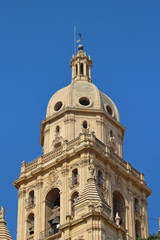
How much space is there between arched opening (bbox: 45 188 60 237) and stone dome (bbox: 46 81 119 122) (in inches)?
348

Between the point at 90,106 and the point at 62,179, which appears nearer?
the point at 62,179

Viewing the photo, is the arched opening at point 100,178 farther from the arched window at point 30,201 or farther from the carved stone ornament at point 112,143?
the arched window at point 30,201

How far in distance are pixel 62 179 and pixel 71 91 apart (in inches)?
431

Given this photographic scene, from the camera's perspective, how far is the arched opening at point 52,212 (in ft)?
234

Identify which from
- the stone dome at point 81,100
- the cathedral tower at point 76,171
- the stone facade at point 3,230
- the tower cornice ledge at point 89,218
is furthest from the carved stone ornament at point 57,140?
the tower cornice ledge at point 89,218

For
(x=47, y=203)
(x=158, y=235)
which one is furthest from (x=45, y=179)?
(x=158, y=235)

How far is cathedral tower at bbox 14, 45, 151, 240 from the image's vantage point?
235ft

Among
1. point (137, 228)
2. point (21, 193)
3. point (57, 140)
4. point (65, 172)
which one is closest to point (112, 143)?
point (57, 140)

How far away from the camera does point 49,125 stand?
79.7 meters

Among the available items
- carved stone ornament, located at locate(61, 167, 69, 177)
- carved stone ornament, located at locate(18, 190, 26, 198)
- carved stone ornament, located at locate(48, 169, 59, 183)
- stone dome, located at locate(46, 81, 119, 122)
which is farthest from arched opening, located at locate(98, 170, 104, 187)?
stone dome, located at locate(46, 81, 119, 122)

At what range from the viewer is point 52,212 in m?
73.1

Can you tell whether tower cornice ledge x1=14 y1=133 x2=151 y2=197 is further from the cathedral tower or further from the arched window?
the arched window

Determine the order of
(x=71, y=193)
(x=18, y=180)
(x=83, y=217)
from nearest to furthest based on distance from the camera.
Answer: (x=83, y=217)
(x=71, y=193)
(x=18, y=180)

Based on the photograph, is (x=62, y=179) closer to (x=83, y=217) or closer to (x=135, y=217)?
(x=135, y=217)
